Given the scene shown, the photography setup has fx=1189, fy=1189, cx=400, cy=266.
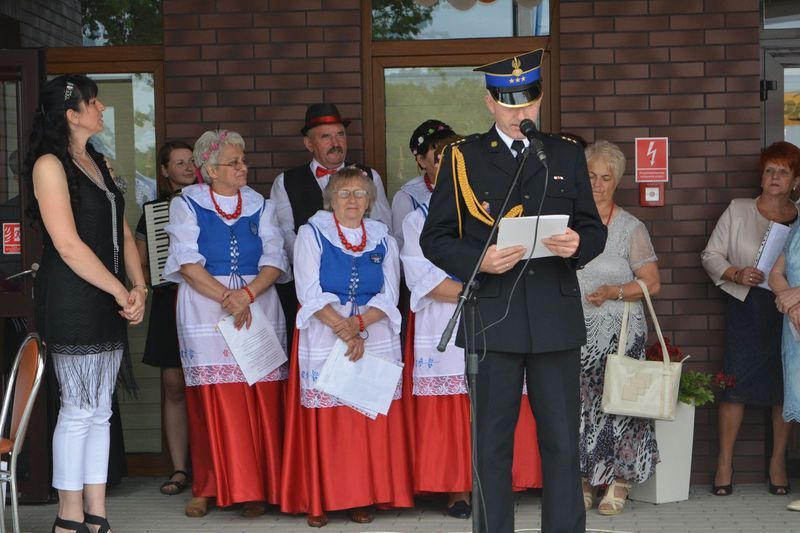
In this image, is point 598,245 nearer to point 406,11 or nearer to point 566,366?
point 566,366

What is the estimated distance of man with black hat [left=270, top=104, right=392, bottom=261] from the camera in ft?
20.9

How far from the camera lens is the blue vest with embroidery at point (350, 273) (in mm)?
5844

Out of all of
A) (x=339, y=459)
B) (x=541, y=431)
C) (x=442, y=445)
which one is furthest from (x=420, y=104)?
(x=541, y=431)

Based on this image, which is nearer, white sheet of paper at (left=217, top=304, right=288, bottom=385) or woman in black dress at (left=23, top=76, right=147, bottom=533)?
woman in black dress at (left=23, top=76, right=147, bottom=533)

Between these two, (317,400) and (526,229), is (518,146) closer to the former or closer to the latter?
(526,229)

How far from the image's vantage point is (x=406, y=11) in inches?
272

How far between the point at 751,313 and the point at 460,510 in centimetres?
191

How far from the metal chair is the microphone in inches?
85.2

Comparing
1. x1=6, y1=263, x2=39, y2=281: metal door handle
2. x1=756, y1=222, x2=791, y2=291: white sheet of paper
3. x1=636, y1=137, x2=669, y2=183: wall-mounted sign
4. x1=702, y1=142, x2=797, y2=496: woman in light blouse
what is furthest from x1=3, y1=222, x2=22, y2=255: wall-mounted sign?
x1=756, y1=222, x2=791, y2=291: white sheet of paper

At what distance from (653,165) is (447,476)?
2087 millimetres

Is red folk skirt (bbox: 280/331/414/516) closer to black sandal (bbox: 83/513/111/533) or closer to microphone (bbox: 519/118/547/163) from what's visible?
black sandal (bbox: 83/513/111/533)

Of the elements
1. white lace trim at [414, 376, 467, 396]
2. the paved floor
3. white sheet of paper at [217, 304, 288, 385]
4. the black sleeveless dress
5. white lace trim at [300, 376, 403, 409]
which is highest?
the black sleeveless dress

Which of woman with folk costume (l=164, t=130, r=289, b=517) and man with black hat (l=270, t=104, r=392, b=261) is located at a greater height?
man with black hat (l=270, t=104, r=392, b=261)

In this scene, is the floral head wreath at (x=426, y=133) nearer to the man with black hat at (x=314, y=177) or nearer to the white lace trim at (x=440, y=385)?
the man with black hat at (x=314, y=177)
